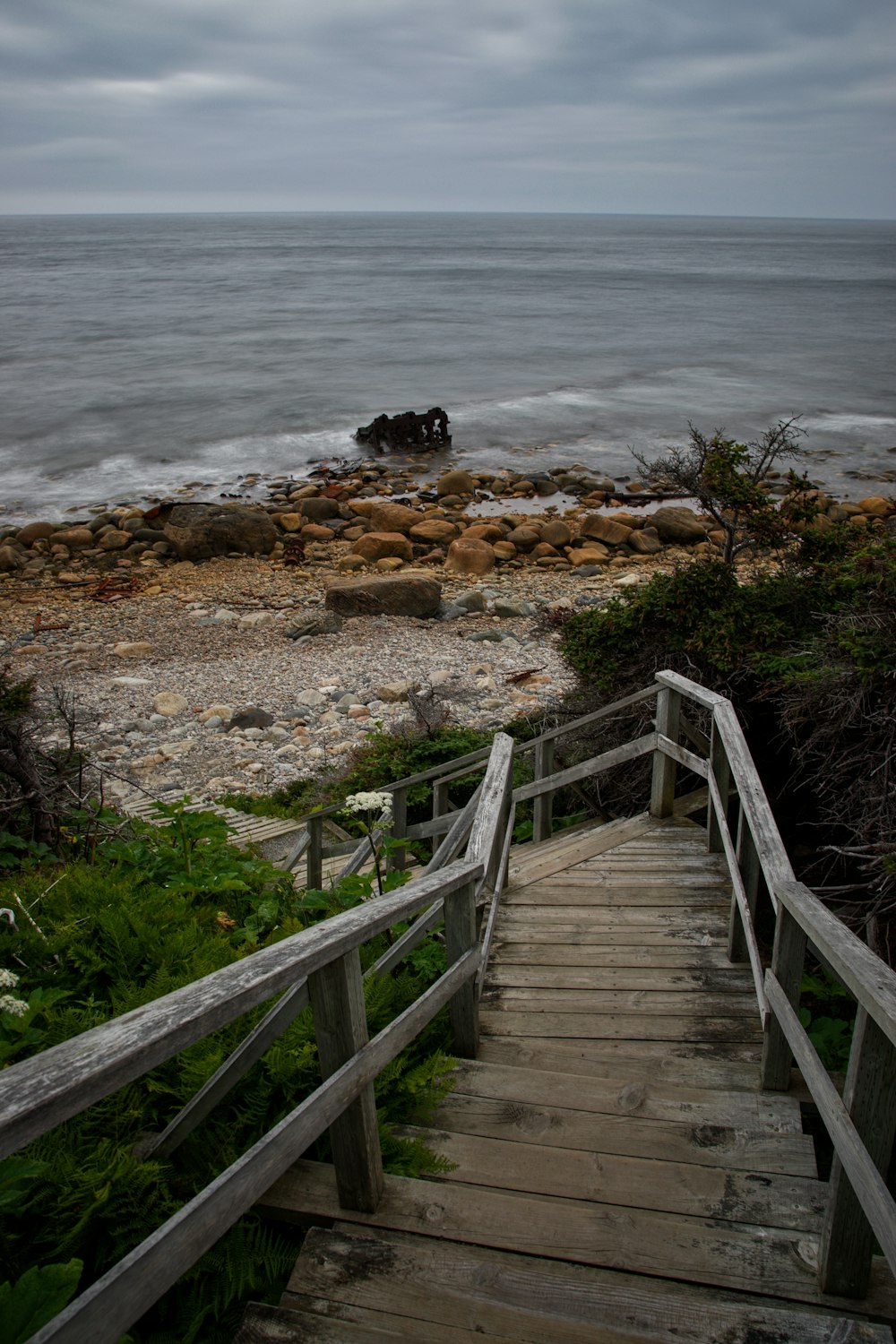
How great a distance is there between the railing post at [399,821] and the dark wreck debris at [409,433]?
2315cm

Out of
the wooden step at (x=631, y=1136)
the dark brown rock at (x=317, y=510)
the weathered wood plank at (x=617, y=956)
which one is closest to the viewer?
the wooden step at (x=631, y=1136)

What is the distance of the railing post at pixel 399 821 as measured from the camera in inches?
246

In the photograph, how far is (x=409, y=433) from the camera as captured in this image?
28516 mm

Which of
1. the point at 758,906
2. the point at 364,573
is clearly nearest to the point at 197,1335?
the point at 758,906

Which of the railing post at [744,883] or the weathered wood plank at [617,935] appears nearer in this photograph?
the railing post at [744,883]

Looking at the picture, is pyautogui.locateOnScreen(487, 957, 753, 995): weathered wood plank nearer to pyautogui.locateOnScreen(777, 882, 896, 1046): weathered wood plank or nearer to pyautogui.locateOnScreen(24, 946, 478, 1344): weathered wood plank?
pyautogui.locateOnScreen(777, 882, 896, 1046): weathered wood plank

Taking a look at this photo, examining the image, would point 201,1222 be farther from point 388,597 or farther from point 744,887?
point 388,597

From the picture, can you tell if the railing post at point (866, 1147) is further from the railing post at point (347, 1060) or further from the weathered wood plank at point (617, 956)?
the weathered wood plank at point (617, 956)

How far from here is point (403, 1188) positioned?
8.07 feet

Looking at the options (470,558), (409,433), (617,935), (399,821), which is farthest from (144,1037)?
(409,433)

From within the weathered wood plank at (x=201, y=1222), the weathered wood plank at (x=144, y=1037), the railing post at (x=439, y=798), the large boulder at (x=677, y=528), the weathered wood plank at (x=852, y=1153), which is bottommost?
the large boulder at (x=677, y=528)

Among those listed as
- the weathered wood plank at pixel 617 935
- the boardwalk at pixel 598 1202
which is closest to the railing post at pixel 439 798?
the weathered wood plank at pixel 617 935

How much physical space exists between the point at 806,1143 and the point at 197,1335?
1.75 metres

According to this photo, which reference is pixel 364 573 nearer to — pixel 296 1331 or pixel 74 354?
pixel 296 1331
